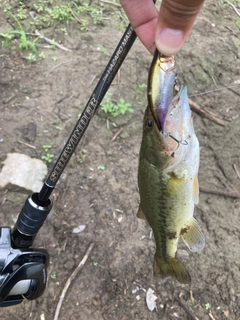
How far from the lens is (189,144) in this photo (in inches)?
59.7

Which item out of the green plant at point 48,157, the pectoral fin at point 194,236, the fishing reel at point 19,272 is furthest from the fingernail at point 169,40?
the green plant at point 48,157

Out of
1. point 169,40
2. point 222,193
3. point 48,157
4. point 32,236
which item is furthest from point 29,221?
point 222,193

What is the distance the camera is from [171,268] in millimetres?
1822

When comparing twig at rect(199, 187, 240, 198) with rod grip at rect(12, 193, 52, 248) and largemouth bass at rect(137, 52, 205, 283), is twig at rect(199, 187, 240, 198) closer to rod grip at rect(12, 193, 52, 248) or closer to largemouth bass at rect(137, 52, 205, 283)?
largemouth bass at rect(137, 52, 205, 283)

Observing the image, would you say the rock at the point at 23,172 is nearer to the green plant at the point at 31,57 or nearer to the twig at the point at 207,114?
the green plant at the point at 31,57

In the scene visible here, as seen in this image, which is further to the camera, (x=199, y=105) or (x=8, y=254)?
(x=199, y=105)

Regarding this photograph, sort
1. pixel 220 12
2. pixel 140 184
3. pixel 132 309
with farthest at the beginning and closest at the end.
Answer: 1. pixel 220 12
2. pixel 132 309
3. pixel 140 184

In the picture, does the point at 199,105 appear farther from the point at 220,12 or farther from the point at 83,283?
the point at 83,283

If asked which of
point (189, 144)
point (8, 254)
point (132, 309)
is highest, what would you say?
point (189, 144)

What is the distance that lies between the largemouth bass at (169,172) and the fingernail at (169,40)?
0.33 feet

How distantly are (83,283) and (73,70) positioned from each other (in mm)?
1961

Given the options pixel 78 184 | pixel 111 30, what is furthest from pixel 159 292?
pixel 111 30

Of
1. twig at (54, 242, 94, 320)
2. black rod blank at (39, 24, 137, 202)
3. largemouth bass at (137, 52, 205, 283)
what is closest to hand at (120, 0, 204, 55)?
largemouth bass at (137, 52, 205, 283)

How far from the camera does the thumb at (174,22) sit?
1.20 meters
